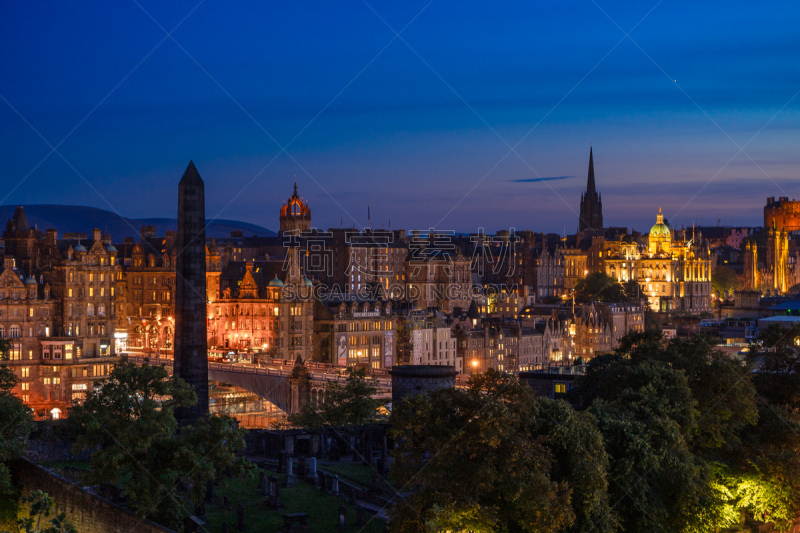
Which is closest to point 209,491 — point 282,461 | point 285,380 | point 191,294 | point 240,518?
point 240,518

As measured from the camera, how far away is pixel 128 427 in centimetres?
4162

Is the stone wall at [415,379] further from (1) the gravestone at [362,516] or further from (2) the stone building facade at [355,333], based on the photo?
(2) the stone building facade at [355,333]

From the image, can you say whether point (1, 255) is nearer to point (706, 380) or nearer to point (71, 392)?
point (71, 392)

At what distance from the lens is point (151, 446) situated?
42.2m

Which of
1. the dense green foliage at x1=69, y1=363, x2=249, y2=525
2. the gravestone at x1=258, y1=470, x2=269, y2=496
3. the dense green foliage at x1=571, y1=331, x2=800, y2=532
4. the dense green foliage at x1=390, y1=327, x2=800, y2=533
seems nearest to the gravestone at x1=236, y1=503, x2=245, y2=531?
the dense green foliage at x1=69, y1=363, x2=249, y2=525

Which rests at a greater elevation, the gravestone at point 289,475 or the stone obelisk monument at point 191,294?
the stone obelisk monument at point 191,294

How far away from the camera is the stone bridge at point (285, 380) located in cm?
9644

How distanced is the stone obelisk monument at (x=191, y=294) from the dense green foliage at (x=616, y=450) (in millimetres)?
9441

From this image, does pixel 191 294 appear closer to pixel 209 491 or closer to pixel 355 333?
pixel 209 491

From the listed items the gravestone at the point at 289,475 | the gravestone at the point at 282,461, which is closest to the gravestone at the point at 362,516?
the gravestone at the point at 289,475

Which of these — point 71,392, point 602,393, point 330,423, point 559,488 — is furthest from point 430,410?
point 71,392

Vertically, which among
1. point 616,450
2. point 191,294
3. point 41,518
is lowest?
point 41,518

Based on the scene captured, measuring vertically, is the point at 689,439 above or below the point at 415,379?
below

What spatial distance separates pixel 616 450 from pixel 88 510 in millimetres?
18878
